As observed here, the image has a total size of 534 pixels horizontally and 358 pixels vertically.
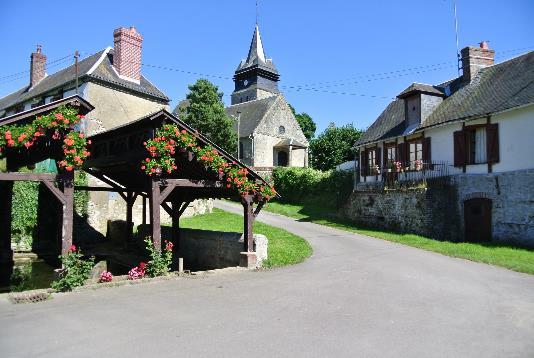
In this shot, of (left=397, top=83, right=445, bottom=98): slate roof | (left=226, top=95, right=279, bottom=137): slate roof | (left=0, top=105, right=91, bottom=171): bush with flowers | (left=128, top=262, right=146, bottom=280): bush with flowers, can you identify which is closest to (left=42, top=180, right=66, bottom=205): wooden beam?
(left=0, top=105, right=91, bottom=171): bush with flowers

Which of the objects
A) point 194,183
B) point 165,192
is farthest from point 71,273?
point 194,183

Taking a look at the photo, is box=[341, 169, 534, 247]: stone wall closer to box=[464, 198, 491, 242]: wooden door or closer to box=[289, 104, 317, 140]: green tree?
box=[464, 198, 491, 242]: wooden door

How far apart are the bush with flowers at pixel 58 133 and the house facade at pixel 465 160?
1476 cm

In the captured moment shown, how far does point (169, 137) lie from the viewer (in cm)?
998

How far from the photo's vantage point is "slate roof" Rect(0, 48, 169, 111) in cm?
2372

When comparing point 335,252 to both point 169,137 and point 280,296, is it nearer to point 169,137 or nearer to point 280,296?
point 280,296

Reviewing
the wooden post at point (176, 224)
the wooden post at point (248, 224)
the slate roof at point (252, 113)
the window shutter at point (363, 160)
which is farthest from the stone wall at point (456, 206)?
the slate roof at point (252, 113)

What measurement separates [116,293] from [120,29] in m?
20.4

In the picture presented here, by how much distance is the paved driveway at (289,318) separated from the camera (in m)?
5.36

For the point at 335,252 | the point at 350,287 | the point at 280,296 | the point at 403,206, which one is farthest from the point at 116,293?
the point at 403,206

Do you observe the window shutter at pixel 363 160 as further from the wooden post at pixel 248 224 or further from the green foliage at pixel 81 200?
the green foliage at pixel 81 200

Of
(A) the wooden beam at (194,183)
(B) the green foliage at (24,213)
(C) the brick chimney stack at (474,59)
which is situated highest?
(C) the brick chimney stack at (474,59)

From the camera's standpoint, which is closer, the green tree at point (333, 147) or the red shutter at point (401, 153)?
the red shutter at point (401, 153)

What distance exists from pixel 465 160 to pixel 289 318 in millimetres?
14870
